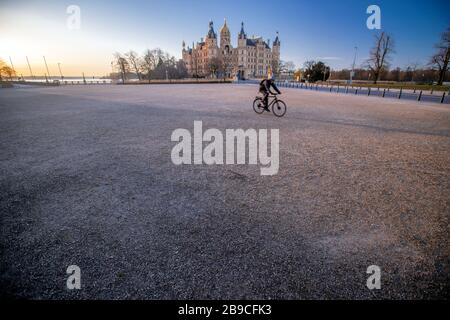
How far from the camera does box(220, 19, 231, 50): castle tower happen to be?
4555 inches

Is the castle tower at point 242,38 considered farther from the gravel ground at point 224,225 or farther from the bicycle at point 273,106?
the gravel ground at point 224,225

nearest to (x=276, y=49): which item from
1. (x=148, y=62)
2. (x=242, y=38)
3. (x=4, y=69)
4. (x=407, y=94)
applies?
(x=242, y=38)

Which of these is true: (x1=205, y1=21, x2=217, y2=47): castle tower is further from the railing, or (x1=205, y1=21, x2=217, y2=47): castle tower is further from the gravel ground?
the gravel ground

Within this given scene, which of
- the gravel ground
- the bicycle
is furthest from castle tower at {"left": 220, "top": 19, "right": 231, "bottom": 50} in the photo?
the gravel ground

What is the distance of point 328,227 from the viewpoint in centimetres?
311

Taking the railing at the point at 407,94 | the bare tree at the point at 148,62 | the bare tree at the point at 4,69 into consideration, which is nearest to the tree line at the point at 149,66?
the bare tree at the point at 148,62

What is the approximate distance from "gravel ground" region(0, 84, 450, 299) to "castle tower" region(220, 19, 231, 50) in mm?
125632

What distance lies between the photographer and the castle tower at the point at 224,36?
115688 mm

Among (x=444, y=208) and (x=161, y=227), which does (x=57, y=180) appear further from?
(x=444, y=208)

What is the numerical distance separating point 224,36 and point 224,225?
13159 cm

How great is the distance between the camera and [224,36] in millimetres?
116312

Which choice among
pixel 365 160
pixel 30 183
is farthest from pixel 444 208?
pixel 30 183

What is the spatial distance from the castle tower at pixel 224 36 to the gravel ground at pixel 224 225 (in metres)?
126
